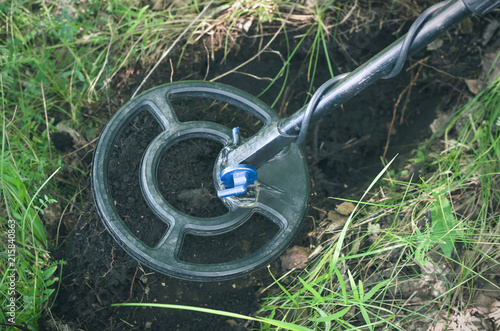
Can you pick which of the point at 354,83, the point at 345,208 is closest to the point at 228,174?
the point at 354,83

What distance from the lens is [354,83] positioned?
1172mm

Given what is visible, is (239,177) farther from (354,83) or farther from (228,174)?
(354,83)

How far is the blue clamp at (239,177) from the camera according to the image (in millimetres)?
1328

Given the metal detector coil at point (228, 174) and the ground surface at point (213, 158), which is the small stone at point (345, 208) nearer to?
the ground surface at point (213, 158)

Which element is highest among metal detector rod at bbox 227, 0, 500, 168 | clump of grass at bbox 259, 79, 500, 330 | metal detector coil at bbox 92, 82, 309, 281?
metal detector rod at bbox 227, 0, 500, 168

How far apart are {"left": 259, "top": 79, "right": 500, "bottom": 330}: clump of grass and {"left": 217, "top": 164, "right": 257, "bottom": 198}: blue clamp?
1.30ft

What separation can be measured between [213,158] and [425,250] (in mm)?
842

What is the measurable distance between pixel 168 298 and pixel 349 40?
4.52 ft

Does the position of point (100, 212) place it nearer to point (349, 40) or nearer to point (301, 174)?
point (301, 174)

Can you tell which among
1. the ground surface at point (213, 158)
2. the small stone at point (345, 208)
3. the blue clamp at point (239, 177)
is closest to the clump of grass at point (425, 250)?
the small stone at point (345, 208)

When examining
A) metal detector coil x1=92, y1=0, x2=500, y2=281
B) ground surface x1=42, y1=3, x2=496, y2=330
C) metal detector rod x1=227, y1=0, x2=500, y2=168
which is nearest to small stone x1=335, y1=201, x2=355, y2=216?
ground surface x1=42, y1=3, x2=496, y2=330

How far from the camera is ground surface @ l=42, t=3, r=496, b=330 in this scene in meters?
1.55

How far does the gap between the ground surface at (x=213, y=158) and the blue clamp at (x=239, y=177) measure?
26cm

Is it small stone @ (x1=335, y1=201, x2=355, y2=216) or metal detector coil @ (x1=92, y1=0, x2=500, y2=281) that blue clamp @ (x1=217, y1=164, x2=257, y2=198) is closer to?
metal detector coil @ (x1=92, y1=0, x2=500, y2=281)
